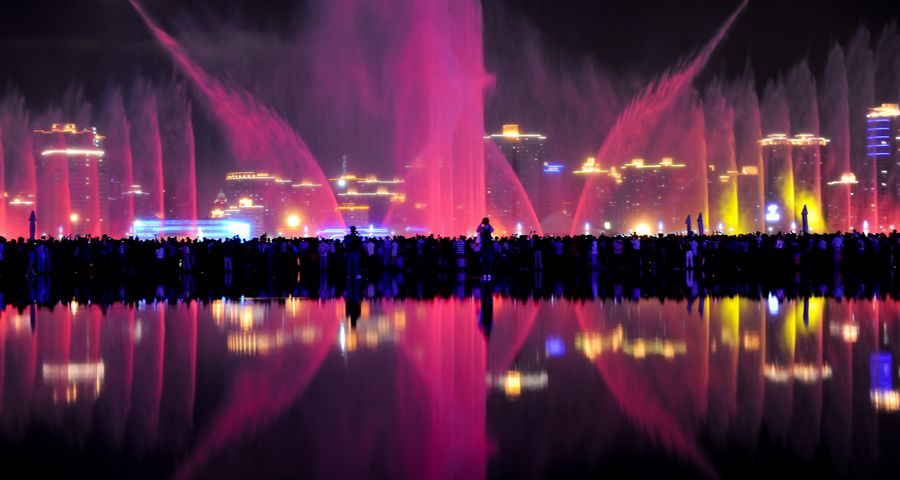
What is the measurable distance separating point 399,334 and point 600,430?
763cm

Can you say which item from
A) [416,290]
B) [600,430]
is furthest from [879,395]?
[416,290]

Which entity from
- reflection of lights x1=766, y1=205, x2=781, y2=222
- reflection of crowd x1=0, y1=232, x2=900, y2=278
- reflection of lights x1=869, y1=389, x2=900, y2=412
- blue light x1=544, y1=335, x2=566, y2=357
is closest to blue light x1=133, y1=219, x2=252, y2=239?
reflection of crowd x1=0, y1=232, x2=900, y2=278

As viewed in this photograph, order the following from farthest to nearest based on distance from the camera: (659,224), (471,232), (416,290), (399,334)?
1. (659,224)
2. (471,232)
3. (416,290)
4. (399,334)

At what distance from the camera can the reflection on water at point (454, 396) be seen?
771 centimetres

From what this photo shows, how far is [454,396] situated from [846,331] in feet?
27.0

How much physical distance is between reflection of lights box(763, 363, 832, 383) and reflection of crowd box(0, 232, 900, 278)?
24083 mm

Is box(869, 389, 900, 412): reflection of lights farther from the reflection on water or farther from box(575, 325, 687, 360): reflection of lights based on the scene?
box(575, 325, 687, 360): reflection of lights

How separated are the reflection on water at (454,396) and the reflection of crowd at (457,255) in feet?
62.1

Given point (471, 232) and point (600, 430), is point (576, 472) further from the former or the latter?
point (471, 232)

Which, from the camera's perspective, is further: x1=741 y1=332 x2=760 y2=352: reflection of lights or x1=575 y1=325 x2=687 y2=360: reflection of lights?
x1=741 y1=332 x2=760 y2=352: reflection of lights

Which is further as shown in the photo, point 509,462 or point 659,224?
point 659,224

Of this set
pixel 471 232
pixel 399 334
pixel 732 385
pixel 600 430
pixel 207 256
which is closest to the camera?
pixel 600 430

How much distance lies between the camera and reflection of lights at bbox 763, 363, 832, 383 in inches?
445

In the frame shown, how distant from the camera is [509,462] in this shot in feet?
24.9
